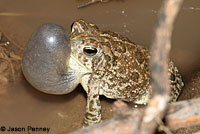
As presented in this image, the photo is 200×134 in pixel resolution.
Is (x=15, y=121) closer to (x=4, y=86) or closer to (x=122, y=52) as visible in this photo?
(x=4, y=86)

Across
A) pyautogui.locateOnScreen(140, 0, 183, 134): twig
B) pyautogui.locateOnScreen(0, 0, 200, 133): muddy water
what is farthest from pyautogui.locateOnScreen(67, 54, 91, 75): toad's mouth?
pyautogui.locateOnScreen(140, 0, 183, 134): twig

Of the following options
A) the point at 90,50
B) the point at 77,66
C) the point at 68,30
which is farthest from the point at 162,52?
the point at 68,30

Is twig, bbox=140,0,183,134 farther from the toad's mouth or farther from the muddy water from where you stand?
the muddy water

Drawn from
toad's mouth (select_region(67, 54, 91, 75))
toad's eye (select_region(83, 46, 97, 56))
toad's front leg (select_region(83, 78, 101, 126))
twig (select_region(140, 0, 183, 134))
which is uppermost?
twig (select_region(140, 0, 183, 134))

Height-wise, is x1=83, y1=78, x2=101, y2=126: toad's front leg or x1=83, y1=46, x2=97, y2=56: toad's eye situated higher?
x1=83, y1=46, x2=97, y2=56: toad's eye

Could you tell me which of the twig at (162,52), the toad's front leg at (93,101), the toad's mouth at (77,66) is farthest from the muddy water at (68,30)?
the twig at (162,52)

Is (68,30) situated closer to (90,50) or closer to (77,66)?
(77,66)

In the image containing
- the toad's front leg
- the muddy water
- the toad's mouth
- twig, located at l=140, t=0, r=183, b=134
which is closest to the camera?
twig, located at l=140, t=0, r=183, b=134
